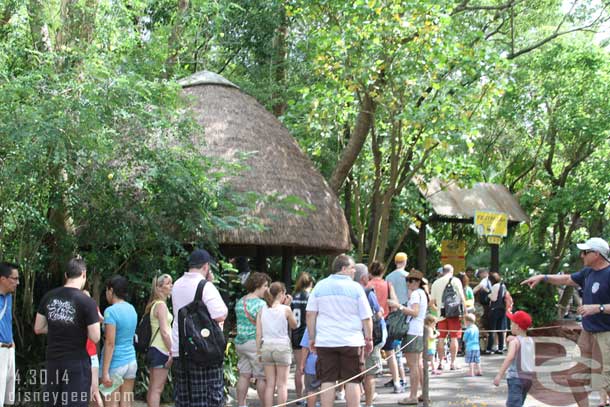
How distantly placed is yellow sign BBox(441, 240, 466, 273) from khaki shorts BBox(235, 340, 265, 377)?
12120 millimetres

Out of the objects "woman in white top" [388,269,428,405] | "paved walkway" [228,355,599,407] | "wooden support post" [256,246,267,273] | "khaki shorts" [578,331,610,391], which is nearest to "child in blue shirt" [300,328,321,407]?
"paved walkway" [228,355,599,407]

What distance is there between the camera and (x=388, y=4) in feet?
47.2

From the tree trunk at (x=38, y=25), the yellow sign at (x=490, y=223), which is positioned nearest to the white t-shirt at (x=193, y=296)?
the tree trunk at (x=38, y=25)

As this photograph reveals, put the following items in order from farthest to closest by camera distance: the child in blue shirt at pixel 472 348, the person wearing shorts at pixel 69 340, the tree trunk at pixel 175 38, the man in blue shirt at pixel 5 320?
the tree trunk at pixel 175 38, the child in blue shirt at pixel 472 348, the man in blue shirt at pixel 5 320, the person wearing shorts at pixel 69 340

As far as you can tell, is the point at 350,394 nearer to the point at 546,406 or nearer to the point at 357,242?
the point at 546,406

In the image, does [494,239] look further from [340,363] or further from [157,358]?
[157,358]

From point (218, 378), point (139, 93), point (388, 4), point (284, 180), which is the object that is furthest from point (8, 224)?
point (388, 4)

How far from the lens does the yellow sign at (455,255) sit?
68.8 ft

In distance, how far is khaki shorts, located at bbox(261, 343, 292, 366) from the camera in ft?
30.1

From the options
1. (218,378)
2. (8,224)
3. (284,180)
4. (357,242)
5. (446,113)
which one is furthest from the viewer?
(357,242)

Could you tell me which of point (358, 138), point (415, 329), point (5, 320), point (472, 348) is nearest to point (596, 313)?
point (415, 329)

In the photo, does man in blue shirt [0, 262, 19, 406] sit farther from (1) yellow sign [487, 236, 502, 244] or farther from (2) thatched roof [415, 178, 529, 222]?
(1) yellow sign [487, 236, 502, 244]

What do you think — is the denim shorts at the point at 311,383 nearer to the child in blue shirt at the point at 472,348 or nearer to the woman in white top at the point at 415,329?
the woman in white top at the point at 415,329

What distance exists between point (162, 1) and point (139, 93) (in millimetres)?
10765
